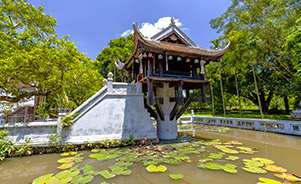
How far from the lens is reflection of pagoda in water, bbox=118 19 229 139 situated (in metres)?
6.54

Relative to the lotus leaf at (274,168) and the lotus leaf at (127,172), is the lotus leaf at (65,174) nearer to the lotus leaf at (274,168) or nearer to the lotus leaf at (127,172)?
the lotus leaf at (127,172)

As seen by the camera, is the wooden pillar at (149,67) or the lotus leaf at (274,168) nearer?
the lotus leaf at (274,168)

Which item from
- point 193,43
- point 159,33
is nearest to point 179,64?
point 193,43

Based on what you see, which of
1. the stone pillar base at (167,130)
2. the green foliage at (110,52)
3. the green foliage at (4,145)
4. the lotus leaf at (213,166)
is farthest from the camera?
the green foliage at (110,52)

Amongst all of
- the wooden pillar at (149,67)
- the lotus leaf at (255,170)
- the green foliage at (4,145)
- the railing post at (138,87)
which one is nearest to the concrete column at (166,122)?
the railing post at (138,87)

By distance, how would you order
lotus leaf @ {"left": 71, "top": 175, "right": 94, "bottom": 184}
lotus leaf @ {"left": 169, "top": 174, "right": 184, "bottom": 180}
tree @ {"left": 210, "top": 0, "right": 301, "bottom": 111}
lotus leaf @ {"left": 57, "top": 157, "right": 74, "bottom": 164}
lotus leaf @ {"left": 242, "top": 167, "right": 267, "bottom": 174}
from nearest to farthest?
lotus leaf @ {"left": 71, "top": 175, "right": 94, "bottom": 184} < lotus leaf @ {"left": 169, "top": 174, "right": 184, "bottom": 180} < lotus leaf @ {"left": 242, "top": 167, "right": 267, "bottom": 174} < lotus leaf @ {"left": 57, "top": 157, "right": 74, "bottom": 164} < tree @ {"left": 210, "top": 0, "right": 301, "bottom": 111}

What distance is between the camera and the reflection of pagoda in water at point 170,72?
6535mm

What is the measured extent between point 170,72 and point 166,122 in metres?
2.88

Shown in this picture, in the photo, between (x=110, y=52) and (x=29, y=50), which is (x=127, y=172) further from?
(x=110, y=52)

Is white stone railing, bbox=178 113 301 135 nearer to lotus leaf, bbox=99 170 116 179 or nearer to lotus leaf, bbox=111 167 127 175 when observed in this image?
lotus leaf, bbox=111 167 127 175

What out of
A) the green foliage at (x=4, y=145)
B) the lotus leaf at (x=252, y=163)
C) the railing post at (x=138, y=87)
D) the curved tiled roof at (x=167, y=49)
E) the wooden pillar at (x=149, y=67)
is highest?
the curved tiled roof at (x=167, y=49)

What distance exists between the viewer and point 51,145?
5.48 metres

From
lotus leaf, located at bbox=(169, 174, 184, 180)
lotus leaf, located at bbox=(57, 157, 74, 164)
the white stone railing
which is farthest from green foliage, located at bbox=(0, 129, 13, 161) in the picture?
the white stone railing

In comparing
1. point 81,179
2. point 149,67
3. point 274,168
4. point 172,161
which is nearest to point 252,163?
point 274,168
